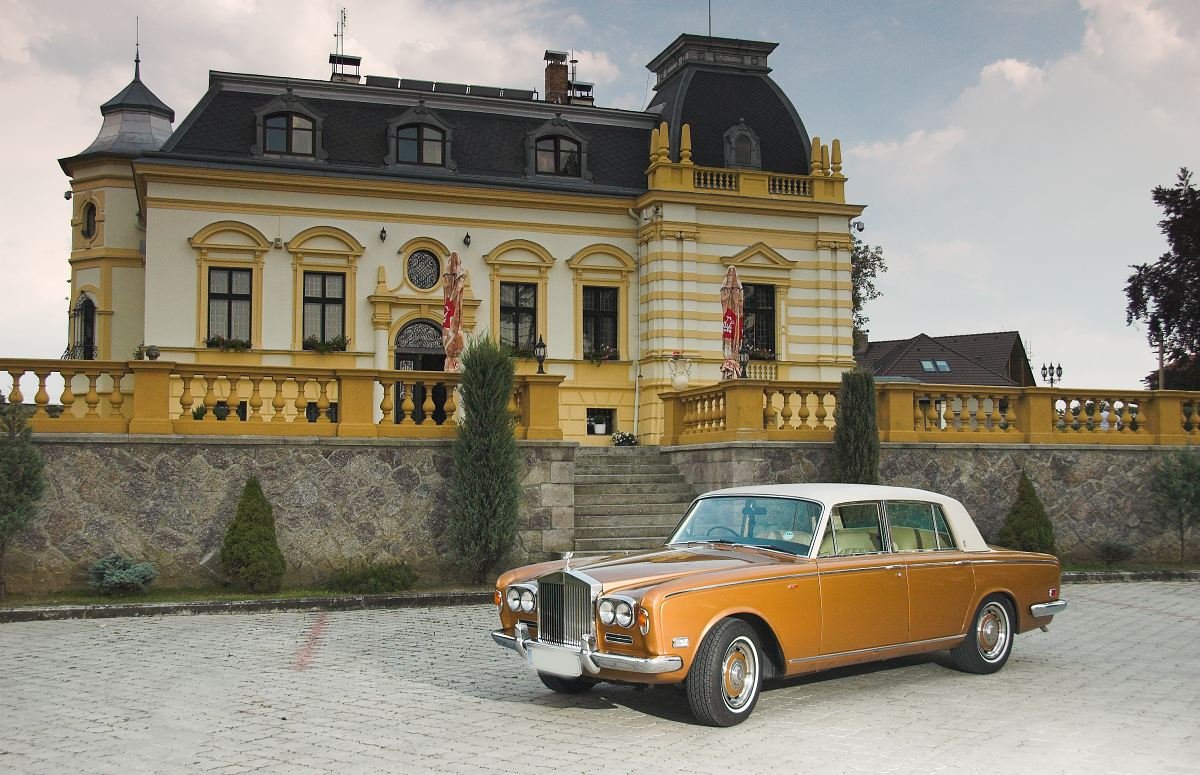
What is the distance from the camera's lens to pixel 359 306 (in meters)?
25.1

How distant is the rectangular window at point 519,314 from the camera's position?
26.3 metres

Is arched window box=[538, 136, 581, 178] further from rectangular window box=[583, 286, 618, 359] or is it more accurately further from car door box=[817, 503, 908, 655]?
car door box=[817, 503, 908, 655]

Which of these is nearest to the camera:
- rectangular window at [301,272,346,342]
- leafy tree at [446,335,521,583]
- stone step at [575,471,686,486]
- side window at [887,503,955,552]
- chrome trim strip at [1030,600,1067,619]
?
side window at [887,503,955,552]

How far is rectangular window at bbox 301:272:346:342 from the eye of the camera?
2500 cm

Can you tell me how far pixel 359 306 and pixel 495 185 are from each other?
4.10 metres

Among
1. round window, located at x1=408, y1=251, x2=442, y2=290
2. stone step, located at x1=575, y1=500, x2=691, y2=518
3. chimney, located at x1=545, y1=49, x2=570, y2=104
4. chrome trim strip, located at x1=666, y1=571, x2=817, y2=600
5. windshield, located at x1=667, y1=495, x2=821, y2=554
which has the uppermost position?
chimney, located at x1=545, y1=49, x2=570, y2=104

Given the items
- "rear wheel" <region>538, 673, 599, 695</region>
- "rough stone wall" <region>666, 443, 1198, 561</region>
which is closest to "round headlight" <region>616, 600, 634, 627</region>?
"rear wheel" <region>538, 673, 599, 695</region>

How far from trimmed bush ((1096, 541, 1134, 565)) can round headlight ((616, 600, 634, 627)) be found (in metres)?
13.2

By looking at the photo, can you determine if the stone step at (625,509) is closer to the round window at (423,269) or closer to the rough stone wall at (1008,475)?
the rough stone wall at (1008,475)

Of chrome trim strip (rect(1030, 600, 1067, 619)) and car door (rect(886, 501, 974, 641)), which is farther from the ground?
car door (rect(886, 501, 974, 641))

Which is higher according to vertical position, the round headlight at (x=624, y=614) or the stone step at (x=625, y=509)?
the stone step at (x=625, y=509)

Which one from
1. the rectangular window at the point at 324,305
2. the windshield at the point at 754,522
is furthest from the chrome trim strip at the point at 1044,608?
the rectangular window at the point at 324,305

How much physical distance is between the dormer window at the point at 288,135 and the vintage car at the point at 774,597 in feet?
60.7

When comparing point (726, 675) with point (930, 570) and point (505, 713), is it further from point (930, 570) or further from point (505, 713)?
point (930, 570)
